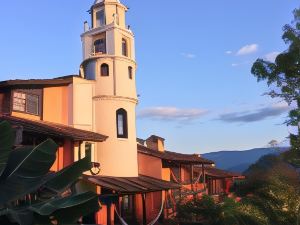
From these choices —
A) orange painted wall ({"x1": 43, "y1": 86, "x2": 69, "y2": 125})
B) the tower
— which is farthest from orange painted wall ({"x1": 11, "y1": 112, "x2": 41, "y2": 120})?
the tower

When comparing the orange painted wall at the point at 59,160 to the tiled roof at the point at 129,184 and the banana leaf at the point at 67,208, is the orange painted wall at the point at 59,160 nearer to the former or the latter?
the tiled roof at the point at 129,184

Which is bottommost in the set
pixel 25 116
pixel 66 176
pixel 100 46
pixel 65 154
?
pixel 66 176

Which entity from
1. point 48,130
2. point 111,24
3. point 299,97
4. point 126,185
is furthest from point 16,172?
point 111,24

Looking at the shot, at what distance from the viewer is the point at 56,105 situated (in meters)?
22.2

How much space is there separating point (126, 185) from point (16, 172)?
14.7 meters

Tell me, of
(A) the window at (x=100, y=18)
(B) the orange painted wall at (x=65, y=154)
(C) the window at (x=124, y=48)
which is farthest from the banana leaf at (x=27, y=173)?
(A) the window at (x=100, y=18)

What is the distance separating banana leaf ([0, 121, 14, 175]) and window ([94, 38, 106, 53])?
63.2ft

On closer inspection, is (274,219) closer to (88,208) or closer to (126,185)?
(88,208)

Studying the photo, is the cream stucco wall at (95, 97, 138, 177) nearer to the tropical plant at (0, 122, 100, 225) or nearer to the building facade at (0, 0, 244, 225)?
the building facade at (0, 0, 244, 225)

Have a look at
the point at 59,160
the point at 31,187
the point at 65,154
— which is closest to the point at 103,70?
the point at 65,154

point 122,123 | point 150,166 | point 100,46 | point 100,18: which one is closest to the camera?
point 122,123

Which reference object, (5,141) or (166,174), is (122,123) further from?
(5,141)

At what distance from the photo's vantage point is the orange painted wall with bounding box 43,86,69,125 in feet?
70.3

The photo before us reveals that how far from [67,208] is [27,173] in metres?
0.99
